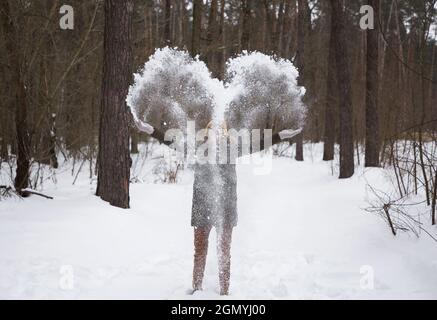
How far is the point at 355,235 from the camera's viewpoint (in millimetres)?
5613

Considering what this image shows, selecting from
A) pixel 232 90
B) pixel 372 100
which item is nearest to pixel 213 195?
pixel 232 90

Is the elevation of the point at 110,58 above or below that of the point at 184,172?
above

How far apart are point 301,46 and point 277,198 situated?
8191mm

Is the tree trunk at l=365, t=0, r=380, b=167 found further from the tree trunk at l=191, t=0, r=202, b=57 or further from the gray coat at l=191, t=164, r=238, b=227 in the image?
the gray coat at l=191, t=164, r=238, b=227

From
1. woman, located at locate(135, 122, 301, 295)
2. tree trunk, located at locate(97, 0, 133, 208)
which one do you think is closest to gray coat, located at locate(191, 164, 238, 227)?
woman, located at locate(135, 122, 301, 295)

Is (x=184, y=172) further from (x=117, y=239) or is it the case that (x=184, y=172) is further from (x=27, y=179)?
(x=117, y=239)

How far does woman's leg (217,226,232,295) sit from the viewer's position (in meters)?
3.64

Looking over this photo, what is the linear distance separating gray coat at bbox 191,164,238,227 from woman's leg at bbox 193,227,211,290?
0.28 feet

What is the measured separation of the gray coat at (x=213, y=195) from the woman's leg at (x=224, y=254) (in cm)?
9

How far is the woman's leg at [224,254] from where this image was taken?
3.64 meters

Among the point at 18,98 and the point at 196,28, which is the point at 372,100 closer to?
the point at 196,28

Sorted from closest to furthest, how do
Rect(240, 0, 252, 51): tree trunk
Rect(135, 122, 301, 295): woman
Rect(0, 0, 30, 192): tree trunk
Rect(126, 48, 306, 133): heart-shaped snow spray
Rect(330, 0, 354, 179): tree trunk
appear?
Rect(135, 122, 301, 295): woman, Rect(126, 48, 306, 133): heart-shaped snow spray, Rect(0, 0, 30, 192): tree trunk, Rect(330, 0, 354, 179): tree trunk, Rect(240, 0, 252, 51): tree trunk

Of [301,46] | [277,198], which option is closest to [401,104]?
[277,198]

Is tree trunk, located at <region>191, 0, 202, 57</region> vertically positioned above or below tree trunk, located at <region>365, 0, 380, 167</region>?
above
